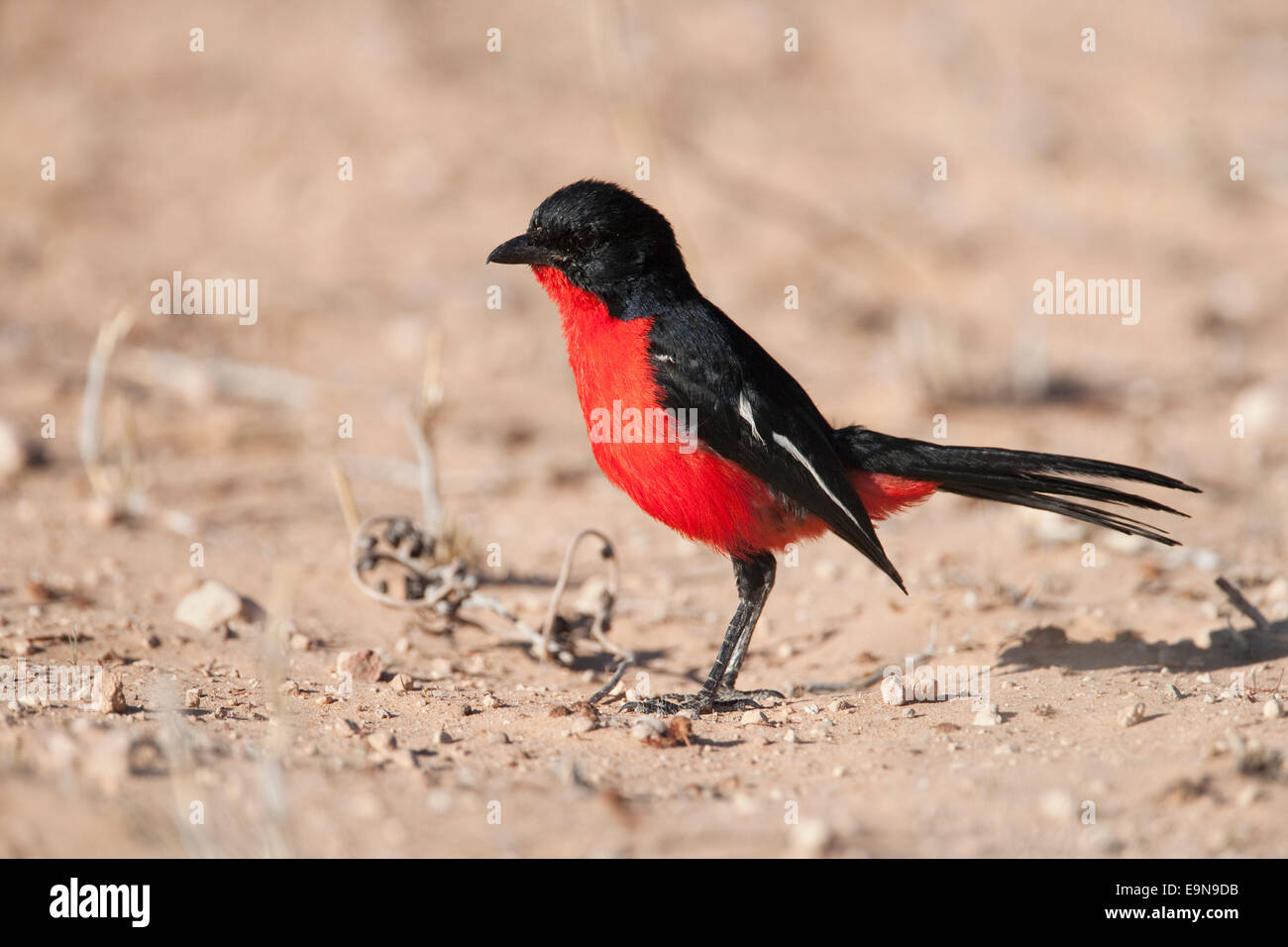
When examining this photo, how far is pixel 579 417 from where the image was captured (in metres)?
8.41

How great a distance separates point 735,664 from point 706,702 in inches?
9.5

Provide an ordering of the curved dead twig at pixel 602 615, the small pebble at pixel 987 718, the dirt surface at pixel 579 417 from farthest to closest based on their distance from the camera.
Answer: the curved dead twig at pixel 602 615, the small pebble at pixel 987 718, the dirt surface at pixel 579 417

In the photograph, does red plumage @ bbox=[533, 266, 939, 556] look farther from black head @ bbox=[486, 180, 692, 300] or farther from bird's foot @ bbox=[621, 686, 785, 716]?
bird's foot @ bbox=[621, 686, 785, 716]

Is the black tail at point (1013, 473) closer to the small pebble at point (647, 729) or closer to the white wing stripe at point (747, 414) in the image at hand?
the white wing stripe at point (747, 414)

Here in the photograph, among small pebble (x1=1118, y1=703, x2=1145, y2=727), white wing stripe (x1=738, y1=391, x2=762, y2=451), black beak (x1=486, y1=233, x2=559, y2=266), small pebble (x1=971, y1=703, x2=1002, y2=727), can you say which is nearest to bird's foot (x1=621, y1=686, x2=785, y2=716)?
small pebble (x1=971, y1=703, x2=1002, y2=727)

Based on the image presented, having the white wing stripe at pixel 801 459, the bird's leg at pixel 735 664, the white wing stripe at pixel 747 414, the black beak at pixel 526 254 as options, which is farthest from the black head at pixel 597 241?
the bird's leg at pixel 735 664

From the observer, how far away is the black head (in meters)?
4.65

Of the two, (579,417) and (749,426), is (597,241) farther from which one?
(579,417)

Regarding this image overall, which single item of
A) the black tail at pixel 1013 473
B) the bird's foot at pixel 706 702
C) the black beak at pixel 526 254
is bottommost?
the bird's foot at pixel 706 702

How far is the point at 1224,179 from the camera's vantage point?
11.1m

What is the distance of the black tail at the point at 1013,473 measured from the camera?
4.46 m

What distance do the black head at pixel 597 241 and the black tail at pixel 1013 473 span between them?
107 centimetres

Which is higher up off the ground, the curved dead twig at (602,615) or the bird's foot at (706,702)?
the curved dead twig at (602,615)

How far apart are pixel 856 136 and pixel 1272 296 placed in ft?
13.3
